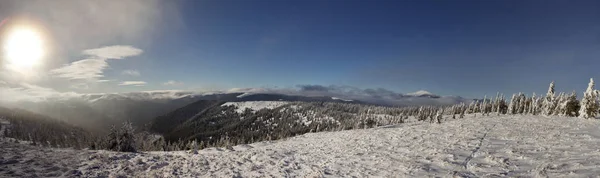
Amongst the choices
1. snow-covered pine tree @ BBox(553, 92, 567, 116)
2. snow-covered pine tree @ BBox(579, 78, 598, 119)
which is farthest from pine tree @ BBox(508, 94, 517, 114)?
snow-covered pine tree @ BBox(579, 78, 598, 119)

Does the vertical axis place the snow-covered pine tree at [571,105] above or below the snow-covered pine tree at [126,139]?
above

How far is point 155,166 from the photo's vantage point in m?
20.4

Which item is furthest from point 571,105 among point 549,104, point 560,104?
point 549,104

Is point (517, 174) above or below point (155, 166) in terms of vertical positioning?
above

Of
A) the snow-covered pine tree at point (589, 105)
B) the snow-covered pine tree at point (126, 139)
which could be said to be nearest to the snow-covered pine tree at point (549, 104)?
the snow-covered pine tree at point (589, 105)

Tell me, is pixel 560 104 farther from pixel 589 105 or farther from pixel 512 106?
pixel 512 106

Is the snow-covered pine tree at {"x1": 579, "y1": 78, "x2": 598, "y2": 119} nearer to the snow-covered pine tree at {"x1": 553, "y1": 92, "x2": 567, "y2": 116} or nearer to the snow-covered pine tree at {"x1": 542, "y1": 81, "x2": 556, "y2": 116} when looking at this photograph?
the snow-covered pine tree at {"x1": 553, "y1": 92, "x2": 567, "y2": 116}

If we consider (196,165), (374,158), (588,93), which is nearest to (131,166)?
(196,165)

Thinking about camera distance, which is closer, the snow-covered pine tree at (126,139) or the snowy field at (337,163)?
the snowy field at (337,163)

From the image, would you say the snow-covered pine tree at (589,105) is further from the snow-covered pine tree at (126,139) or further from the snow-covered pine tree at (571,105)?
the snow-covered pine tree at (126,139)

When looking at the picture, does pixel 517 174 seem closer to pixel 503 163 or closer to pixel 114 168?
pixel 503 163

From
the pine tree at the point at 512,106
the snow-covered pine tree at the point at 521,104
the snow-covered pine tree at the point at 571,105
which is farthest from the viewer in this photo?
the pine tree at the point at 512,106

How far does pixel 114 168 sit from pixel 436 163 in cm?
2417

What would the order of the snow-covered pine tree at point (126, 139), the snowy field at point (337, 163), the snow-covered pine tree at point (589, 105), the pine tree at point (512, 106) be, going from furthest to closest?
the pine tree at point (512, 106)
the snow-covered pine tree at point (589, 105)
the snow-covered pine tree at point (126, 139)
the snowy field at point (337, 163)
